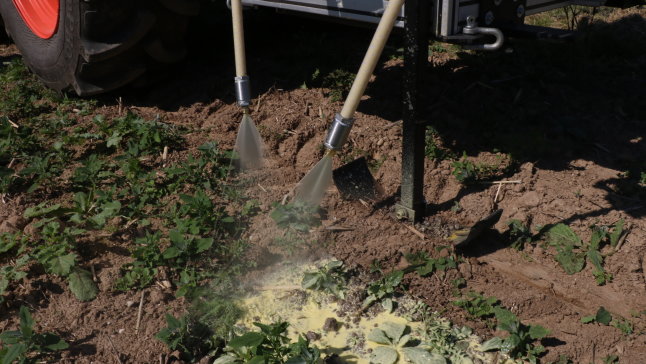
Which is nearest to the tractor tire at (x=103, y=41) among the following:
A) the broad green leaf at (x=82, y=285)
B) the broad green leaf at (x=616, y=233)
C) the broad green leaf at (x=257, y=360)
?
the broad green leaf at (x=82, y=285)

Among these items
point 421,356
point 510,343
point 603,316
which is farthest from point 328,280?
point 603,316

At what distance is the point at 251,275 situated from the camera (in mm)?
2699

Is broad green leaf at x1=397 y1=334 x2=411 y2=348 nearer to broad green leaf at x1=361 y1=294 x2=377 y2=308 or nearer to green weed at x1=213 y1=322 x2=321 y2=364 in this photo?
broad green leaf at x1=361 y1=294 x2=377 y2=308

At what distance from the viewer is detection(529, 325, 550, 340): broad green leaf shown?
2299 mm

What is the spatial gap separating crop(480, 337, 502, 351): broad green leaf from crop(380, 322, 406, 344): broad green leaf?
0.31m

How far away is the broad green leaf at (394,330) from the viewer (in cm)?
238

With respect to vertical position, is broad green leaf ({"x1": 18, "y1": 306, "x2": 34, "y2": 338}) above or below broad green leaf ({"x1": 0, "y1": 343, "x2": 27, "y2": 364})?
above

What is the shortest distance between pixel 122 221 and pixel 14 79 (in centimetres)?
208

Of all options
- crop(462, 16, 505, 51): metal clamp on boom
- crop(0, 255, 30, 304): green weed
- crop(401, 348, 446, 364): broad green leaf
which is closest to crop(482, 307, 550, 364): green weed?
crop(401, 348, 446, 364): broad green leaf

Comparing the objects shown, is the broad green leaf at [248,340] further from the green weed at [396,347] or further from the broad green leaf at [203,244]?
the broad green leaf at [203,244]

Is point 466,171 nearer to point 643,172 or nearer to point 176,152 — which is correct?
point 643,172

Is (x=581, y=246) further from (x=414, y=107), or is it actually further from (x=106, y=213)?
(x=106, y=213)

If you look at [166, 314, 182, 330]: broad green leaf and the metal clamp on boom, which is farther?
the metal clamp on boom

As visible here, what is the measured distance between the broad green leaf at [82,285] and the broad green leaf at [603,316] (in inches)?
80.9
